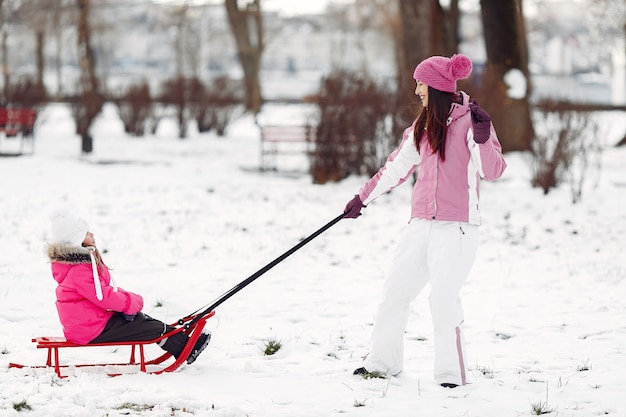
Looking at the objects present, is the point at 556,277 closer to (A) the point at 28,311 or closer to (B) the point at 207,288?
(B) the point at 207,288

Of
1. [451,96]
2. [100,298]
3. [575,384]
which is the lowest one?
[575,384]

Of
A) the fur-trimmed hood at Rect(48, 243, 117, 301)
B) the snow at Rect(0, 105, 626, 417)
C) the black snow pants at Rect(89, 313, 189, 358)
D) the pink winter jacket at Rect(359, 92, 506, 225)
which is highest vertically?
the pink winter jacket at Rect(359, 92, 506, 225)

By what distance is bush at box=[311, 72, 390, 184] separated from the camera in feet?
40.6

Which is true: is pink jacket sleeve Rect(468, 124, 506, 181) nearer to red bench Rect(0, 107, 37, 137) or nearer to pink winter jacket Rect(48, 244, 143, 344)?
pink winter jacket Rect(48, 244, 143, 344)

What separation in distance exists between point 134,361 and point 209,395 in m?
0.69

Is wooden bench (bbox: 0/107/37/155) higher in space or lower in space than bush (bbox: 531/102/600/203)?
higher

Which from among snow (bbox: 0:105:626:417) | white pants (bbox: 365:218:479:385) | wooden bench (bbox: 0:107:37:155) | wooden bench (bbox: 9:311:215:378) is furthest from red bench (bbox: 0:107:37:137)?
white pants (bbox: 365:218:479:385)

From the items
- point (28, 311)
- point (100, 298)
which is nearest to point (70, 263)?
point (100, 298)

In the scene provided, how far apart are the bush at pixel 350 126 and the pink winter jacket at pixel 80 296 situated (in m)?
7.96

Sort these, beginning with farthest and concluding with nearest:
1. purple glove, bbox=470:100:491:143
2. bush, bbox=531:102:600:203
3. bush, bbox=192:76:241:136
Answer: bush, bbox=192:76:241:136 < bush, bbox=531:102:600:203 < purple glove, bbox=470:100:491:143

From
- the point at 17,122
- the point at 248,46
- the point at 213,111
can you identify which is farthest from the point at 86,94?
the point at 248,46

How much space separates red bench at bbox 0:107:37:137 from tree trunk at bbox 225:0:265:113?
11099mm

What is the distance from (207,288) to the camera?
7.09 meters

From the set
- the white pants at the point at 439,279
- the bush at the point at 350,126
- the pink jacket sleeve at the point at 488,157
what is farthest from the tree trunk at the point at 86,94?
the pink jacket sleeve at the point at 488,157
